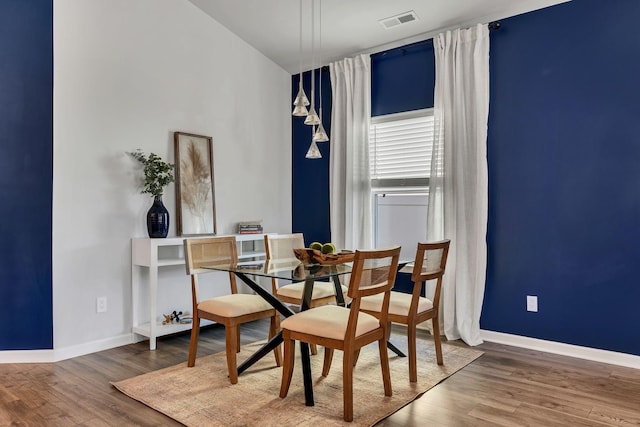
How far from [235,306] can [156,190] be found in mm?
1380

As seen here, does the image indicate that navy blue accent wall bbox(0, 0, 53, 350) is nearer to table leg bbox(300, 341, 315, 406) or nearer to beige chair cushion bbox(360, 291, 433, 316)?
table leg bbox(300, 341, 315, 406)

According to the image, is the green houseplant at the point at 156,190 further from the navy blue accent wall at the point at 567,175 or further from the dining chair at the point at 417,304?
the navy blue accent wall at the point at 567,175

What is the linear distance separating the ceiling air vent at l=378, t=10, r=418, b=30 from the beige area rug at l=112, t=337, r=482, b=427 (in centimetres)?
276

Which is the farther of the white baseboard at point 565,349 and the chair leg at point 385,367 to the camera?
the white baseboard at point 565,349

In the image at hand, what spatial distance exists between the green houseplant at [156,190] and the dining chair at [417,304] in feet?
5.85

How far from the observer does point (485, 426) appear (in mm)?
2283

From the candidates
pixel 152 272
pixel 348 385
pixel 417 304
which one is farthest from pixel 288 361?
pixel 152 272

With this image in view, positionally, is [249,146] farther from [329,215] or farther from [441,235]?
[441,235]

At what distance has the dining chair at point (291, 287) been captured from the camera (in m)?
3.40

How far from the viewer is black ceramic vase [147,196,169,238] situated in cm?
371

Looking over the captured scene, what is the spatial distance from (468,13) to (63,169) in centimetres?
342

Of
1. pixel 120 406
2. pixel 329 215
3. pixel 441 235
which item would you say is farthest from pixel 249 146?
pixel 120 406

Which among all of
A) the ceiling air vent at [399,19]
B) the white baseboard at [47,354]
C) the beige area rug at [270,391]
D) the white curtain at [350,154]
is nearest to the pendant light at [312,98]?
the white curtain at [350,154]

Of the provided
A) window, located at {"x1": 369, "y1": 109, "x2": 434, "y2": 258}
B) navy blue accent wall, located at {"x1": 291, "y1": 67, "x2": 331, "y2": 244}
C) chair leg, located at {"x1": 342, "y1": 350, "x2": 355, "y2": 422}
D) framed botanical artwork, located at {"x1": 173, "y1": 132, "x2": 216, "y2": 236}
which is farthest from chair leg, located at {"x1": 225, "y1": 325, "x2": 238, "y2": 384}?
navy blue accent wall, located at {"x1": 291, "y1": 67, "x2": 331, "y2": 244}
